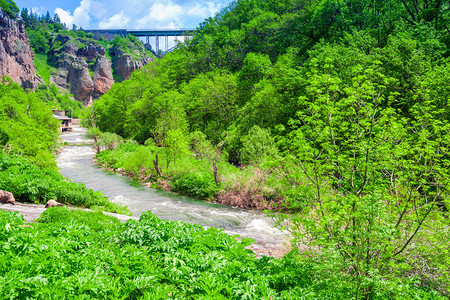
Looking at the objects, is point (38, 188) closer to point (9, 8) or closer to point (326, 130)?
point (326, 130)

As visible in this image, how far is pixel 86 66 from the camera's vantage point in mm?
129000

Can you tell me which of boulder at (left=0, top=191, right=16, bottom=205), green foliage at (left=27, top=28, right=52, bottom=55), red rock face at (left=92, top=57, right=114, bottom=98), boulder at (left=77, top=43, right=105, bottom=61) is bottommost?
boulder at (left=0, top=191, right=16, bottom=205)

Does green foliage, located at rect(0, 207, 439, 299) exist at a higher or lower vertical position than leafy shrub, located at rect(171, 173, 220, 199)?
higher

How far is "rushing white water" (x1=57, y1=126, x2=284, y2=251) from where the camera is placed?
14.5 m

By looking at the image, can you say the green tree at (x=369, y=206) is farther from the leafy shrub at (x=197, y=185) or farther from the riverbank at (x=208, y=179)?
the leafy shrub at (x=197, y=185)

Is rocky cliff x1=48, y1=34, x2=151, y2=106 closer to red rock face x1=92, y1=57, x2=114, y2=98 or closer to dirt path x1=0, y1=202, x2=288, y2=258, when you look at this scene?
red rock face x1=92, y1=57, x2=114, y2=98

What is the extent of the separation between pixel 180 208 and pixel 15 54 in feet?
331

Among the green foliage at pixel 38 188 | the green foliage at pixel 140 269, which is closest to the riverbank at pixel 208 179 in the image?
the green foliage at pixel 38 188

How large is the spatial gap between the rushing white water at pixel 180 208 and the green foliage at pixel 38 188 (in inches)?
114

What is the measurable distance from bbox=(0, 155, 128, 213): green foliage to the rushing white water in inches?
114

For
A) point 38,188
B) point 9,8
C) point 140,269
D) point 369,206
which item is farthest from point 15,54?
point 369,206

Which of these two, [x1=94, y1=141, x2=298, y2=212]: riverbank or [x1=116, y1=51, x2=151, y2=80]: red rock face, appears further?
[x1=116, y1=51, x2=151, y2=80]: red rock face

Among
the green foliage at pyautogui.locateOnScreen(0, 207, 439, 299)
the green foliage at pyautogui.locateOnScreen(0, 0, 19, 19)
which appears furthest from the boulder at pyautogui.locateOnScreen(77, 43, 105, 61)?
the green foliage at pyautogui.locateOnScreen(0, 207, 439, 299)

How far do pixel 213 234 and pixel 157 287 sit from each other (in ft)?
9.79
